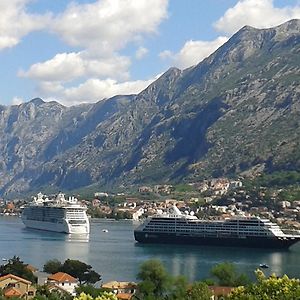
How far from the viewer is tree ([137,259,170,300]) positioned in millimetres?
54669

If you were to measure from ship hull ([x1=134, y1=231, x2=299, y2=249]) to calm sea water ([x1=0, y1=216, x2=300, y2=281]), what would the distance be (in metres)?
1.70

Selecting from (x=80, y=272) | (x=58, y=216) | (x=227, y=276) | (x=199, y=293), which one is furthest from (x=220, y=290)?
(x=58, y=216)

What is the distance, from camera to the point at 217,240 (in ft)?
393

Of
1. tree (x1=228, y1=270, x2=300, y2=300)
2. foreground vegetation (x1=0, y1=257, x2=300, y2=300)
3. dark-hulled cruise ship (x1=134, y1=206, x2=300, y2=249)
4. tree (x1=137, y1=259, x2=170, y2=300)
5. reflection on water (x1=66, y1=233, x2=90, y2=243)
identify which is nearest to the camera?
tree (x1=228, y1=270, x2=300, y2=300)

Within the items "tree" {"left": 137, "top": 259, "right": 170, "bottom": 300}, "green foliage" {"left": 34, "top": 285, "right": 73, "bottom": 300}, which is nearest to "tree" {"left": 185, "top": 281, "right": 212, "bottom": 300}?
"tree" {"left": 137, "top": 259, "right": 170, "bottom": 300}

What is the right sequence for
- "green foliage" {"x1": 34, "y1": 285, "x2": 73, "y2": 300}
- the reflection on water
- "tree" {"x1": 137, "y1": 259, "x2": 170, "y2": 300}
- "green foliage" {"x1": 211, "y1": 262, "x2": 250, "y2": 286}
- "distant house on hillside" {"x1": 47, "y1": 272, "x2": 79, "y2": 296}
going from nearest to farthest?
"green foliage" {"x1": 34, "y1": 285, "x2": 73, "y2": 300}, "tree" {"x1": 137, "y1": 259, "x2": 170, "y2": 300}, "green foliage" {"x1": 211, "y1": 262, "x2": 250, "y2": 286}, "distant house on hillside" {"x1": 47, "y1": 272, "x2": 79, "y2": 296}, the reflection on water

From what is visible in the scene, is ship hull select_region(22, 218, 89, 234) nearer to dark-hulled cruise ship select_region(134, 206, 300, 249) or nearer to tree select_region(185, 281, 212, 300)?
dark-hulled cruise ship select_region(134, 206, 300, 249)

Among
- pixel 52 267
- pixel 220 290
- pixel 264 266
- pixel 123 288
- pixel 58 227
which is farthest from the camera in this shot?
pixel 58 227

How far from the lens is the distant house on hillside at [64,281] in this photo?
60.1 m

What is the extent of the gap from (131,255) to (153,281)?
39.8 metres

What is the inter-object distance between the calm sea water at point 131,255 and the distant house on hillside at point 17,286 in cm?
1428

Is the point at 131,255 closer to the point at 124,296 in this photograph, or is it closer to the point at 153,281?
the point at 153,281

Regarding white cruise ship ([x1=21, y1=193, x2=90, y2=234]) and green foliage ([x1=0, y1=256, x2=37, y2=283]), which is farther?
white cruise ship ([x1=21, y1=193, x2=90, y2=234])

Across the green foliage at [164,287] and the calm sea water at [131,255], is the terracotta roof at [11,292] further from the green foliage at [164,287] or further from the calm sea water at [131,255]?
the calm sea water at [131,255]
